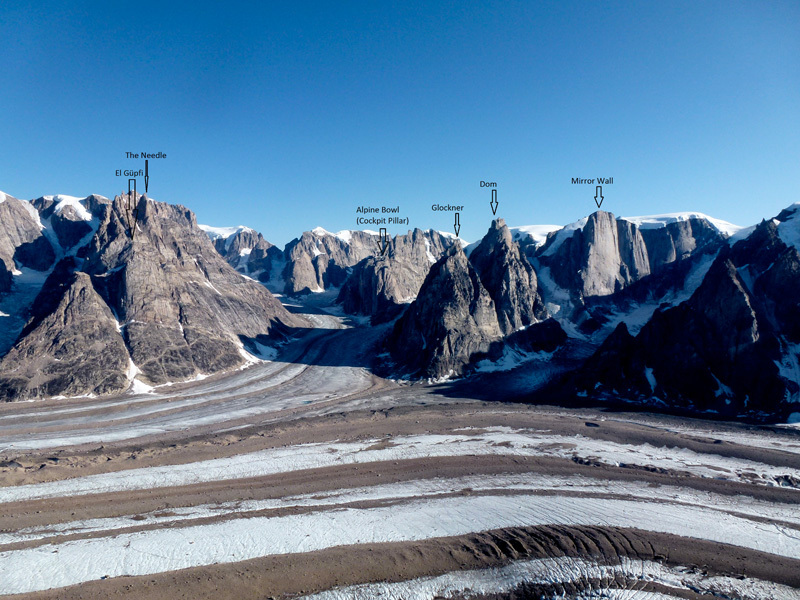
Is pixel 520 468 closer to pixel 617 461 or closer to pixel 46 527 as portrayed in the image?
pixel 617 461

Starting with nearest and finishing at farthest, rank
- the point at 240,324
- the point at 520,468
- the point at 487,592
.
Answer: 1. the point at 487,592
2. the point at 520,468
3. the point at 240,324

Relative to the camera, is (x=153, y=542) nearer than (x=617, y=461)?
Yes

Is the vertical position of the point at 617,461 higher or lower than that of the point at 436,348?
lower

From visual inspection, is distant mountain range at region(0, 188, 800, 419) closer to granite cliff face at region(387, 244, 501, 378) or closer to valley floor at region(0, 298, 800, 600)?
granite cliff face at region(387, 244, 501, 378)

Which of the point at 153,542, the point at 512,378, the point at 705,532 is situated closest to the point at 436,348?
the point at 512,378

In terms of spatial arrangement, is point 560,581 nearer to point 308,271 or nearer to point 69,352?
point 69,352

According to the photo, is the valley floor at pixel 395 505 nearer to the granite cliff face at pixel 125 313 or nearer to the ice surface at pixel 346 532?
the ice surface at pixel 346 532

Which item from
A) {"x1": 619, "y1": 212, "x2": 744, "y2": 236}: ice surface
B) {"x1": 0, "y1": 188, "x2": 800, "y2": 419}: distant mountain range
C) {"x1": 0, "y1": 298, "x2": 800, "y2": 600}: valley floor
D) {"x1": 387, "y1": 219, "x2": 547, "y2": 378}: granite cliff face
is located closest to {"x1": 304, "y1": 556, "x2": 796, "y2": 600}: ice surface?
{"x1": 0, "y1": 298, "x2": 800, "y2": 600}: valley floor
